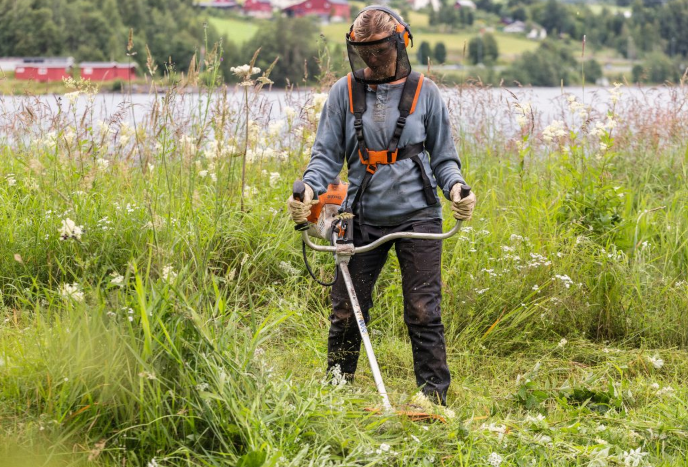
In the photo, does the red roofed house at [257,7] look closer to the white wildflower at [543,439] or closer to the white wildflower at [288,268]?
the white wildflower at [288,268]

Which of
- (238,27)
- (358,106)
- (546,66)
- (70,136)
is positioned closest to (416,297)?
(358,106)

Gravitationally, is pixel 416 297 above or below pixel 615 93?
below

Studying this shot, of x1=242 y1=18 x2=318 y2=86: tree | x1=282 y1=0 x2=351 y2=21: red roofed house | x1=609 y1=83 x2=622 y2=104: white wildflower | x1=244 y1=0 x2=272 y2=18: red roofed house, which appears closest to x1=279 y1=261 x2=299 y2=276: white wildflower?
x1=242 y1=18 x2=318 y2=86: tree

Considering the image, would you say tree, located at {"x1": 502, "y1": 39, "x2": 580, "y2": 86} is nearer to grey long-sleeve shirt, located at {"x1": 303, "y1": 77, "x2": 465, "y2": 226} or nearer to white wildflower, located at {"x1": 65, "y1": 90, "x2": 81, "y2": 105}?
white wildflower, located at {"x1": 65, "y1": 90, "x2": 81, "y2": 105}

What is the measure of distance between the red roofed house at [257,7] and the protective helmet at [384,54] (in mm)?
17764

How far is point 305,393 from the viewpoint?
128 inches

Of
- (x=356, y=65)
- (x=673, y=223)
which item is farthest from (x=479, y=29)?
(x=356, y=65)

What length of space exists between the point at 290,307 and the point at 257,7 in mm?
19547

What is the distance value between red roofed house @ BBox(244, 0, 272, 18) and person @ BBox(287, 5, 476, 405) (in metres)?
17.8

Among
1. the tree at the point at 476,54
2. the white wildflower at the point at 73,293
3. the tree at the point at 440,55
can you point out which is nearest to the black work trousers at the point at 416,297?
the white wildflower at the point at 73,293

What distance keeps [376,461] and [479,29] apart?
2283 cm

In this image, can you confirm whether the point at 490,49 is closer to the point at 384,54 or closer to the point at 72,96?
Answer: the point at 72,96

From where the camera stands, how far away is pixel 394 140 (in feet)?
12.0

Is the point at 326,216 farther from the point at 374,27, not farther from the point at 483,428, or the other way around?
the point at 483,428
